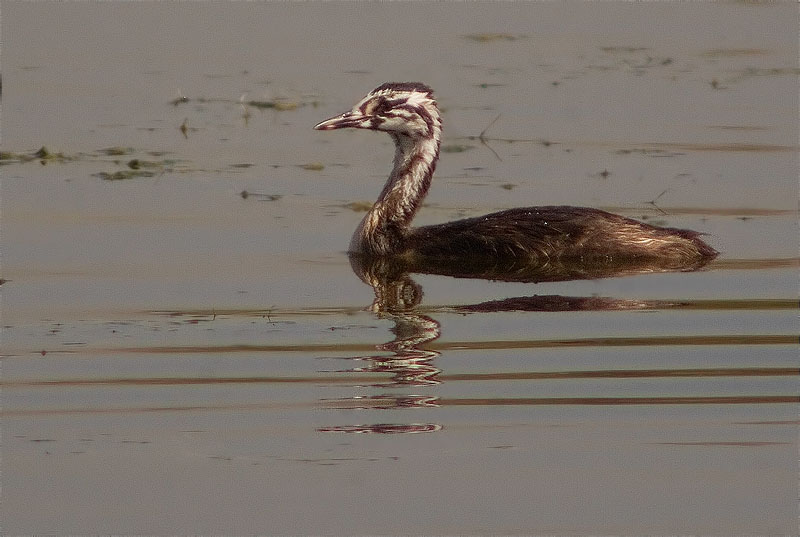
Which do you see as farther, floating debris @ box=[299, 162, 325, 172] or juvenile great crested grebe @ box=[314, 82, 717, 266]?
floating debris @ box=[299, 162, 325, 172]

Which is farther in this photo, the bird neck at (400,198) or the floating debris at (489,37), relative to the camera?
the floating debris at (489,37)

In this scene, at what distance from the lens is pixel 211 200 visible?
16109 millimetres

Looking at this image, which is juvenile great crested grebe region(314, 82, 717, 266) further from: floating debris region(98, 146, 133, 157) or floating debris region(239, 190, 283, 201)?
floating debris region(98, 146, 133, 157)

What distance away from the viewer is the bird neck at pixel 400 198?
14.5m

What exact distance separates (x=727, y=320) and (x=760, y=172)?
5.67m

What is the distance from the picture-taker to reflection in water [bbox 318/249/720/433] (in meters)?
9.94

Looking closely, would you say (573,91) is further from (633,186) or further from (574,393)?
(574,393)

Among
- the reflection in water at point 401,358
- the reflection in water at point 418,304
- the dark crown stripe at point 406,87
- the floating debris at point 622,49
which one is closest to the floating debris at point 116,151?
the dark crown stripe at point 406,87

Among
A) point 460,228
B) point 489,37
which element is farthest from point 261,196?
point 489,37

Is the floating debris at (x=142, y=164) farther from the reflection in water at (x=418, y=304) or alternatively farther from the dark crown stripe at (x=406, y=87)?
the reflection in water at (x=418, y=304)

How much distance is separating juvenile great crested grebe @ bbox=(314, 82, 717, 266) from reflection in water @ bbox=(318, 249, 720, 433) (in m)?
0.08

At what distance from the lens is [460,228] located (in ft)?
46.4

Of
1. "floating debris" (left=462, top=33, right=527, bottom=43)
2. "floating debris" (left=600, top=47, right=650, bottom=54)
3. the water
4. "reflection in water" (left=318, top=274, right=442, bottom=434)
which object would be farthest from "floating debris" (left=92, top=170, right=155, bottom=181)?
"floating debris" (left=462, top=33, right=527, bottom=43)

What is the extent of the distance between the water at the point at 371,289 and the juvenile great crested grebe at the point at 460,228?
1.40 feet
